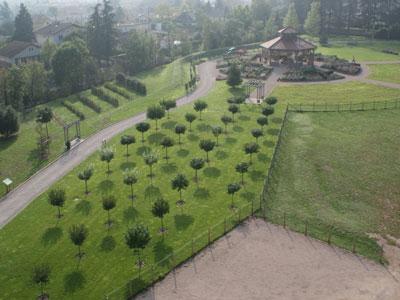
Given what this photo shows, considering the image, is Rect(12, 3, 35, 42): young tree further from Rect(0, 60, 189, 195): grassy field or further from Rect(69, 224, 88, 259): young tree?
Rect(69, 224, 88, 259): young tree

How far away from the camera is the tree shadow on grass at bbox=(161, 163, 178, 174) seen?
193ft

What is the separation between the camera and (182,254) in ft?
139

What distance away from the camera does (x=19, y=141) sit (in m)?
71.2

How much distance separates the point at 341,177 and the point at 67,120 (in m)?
50.9

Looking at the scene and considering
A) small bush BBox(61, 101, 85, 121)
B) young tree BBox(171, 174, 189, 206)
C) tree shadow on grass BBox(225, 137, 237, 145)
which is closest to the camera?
young tree BBox(171, 174, 189, 206)

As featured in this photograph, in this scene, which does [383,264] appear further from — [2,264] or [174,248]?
[2,264]

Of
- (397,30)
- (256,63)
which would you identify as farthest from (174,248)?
(397,30)

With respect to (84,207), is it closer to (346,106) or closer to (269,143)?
(269,143)

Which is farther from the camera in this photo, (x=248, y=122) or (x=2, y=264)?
(x=248, y=122)

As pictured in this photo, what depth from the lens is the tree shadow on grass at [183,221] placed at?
46494 mm

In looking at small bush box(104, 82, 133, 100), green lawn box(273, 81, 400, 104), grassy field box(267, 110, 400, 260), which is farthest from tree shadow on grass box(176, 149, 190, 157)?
small bush box(104, 82, 133, 100)

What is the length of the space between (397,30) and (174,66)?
268 ft

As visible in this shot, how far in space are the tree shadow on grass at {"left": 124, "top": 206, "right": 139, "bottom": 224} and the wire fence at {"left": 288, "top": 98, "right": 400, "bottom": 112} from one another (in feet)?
138

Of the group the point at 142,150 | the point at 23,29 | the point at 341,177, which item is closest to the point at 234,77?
the point at 142,150
